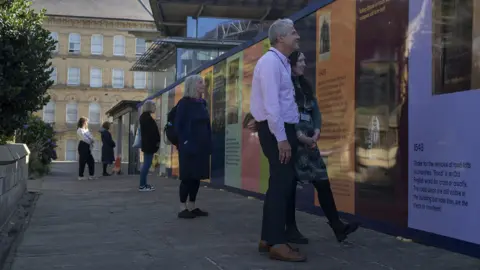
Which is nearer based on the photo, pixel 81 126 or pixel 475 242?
pixel 475 242

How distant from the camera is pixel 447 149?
4.55 metres

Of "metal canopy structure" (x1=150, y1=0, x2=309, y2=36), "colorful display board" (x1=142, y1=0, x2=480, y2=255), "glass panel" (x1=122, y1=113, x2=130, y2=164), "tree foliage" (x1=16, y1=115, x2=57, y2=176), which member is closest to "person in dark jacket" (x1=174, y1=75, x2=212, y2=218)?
"colorful display board" (x1=142, y1=0, x2=480, y2=255)

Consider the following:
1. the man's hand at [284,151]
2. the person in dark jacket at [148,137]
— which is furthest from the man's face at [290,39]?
the person in dark jacket at [148,137]

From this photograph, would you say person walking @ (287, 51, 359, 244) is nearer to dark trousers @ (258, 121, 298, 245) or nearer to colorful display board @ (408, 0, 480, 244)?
dark trousers @ (258, 121, 298, 245)

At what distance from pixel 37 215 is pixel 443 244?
16.6 feet

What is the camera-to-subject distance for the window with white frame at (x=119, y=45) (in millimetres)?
64125

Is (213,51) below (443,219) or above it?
above

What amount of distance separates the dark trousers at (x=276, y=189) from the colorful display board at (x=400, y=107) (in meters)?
1.23

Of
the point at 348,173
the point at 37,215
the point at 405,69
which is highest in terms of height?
the point at 405,69

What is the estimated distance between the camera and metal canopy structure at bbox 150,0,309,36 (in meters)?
23.7

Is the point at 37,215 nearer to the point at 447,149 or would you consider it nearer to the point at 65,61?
the point at 447,149

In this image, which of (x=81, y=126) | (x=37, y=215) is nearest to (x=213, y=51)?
(x=81, y=126)

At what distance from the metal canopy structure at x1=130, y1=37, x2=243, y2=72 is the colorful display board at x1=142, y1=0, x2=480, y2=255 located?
15819 millimetres

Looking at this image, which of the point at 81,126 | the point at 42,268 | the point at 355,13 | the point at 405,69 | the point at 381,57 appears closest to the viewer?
the point at 42,268
